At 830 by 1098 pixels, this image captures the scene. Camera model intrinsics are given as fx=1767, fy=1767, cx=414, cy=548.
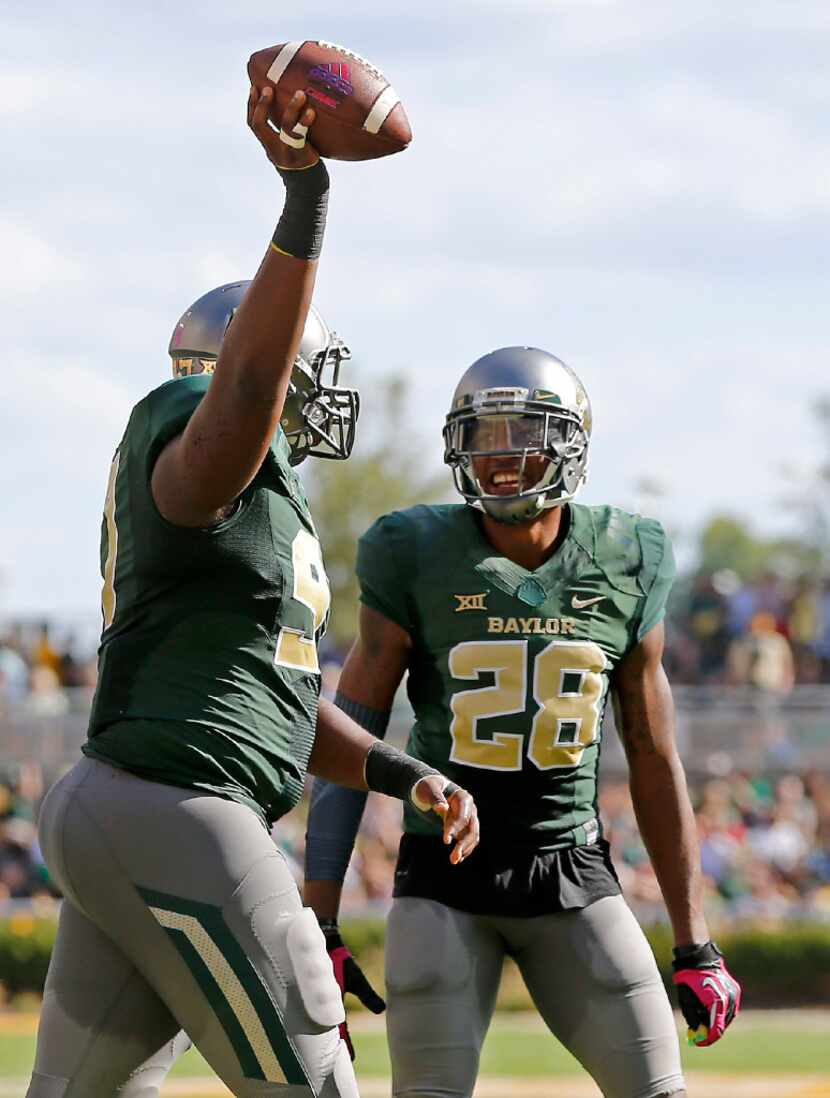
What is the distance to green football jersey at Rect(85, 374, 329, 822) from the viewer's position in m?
2.98

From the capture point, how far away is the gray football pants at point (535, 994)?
3.84m

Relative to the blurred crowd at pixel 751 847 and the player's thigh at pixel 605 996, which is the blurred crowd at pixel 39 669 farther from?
the player's thigh at pixel 605 996

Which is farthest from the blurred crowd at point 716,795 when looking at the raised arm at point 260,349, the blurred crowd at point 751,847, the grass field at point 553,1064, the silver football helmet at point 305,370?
the raised arm at point 260,349

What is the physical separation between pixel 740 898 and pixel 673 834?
37.1 ft

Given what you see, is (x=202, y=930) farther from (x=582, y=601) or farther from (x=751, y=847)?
(x=751, y=847)

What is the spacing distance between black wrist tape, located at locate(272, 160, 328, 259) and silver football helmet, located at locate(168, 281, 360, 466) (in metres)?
0.58

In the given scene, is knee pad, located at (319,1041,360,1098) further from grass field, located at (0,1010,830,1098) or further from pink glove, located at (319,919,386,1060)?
grass field, located at (0,1010,830,1098)

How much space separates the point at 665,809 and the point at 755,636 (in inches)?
517

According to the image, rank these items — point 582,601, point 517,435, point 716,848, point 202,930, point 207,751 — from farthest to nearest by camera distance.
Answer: point 716,848 < point 517,435 < point 582,601 < point 207,751 < point 202,930

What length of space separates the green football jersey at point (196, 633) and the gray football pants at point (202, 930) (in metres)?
0.08

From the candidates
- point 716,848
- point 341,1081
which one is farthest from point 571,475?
point 716,848

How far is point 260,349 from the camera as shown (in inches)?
108

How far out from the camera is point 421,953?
3.91 m

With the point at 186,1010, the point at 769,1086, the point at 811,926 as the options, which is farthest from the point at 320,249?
the point at 811,926
